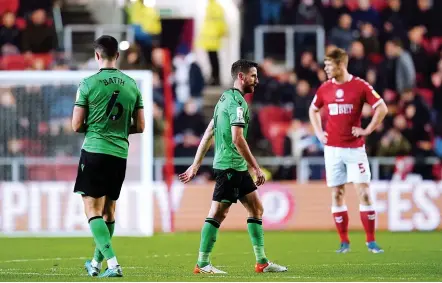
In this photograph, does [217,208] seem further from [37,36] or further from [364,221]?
[37,36]

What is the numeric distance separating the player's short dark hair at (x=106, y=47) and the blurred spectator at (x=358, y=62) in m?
11.7

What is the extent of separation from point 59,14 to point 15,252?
1066 centimetres

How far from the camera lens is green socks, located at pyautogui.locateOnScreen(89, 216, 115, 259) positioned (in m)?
9.95

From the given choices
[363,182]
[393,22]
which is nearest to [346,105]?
[363,182]

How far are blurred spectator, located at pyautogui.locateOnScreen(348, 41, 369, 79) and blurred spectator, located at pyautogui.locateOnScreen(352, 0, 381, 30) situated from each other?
4.71 feet

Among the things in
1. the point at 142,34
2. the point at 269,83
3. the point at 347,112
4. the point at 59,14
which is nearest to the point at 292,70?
the point at 269,83

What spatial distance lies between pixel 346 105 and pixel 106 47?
439cm

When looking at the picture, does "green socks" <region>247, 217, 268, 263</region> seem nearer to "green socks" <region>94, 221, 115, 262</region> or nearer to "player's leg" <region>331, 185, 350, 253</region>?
"green socks" <region>94, 221, 115, 262</region>

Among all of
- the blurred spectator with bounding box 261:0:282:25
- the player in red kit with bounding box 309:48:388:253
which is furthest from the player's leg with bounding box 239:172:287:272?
the blurred spectator with bounding box 261:0:282:25

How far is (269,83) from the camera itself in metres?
21.7

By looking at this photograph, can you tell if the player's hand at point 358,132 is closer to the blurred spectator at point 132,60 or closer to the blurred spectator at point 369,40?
the blurred spectator at point 132,60

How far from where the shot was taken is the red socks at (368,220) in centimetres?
1371

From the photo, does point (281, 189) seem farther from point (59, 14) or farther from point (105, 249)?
point (105, 249)

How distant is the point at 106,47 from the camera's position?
33.3ft
